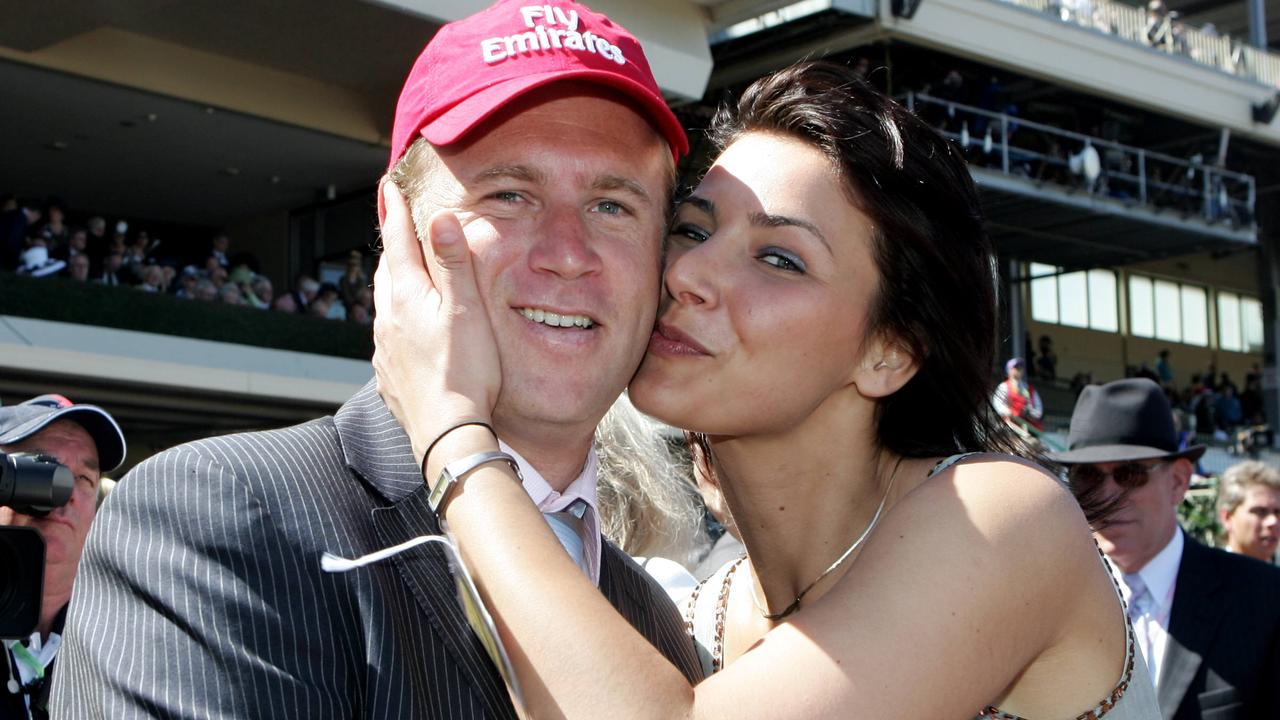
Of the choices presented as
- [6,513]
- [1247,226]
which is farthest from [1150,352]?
[6,513]

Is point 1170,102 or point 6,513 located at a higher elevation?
point 1170,102

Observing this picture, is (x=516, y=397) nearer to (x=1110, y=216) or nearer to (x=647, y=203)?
(x=647, y=203)

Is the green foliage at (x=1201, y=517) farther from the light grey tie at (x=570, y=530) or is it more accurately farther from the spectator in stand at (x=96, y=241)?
the spectator in stand at (x=96, y=241)

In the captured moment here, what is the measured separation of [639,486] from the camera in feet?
13.0

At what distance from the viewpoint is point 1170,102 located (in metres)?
24.3

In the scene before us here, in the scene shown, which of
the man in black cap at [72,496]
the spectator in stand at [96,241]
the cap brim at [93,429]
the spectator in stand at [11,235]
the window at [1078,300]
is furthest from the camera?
the window at [1078,300]

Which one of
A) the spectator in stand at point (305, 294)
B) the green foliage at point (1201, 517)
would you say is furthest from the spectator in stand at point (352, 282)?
the green foliage at point (1201, 517)

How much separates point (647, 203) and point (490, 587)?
827 millimetres

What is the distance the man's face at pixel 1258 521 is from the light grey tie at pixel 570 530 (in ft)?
18.7

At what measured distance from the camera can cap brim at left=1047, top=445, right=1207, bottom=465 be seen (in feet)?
17.2

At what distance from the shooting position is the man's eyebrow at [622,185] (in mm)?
2361

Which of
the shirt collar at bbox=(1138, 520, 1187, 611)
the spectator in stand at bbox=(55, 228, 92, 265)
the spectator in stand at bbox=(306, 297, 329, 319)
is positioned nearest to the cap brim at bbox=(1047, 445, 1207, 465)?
the shirt collar at bbox=(1138, 520, 1187, 611)

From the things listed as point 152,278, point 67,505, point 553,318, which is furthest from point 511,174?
point 152,278

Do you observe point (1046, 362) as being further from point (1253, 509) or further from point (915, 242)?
point (915, 242)
